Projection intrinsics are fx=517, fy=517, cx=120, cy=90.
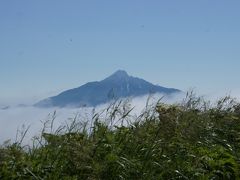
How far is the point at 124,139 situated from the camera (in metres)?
6.33

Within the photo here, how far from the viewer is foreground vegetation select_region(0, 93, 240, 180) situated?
5418mm

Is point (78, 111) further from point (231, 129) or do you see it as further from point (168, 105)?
point (231, 129)

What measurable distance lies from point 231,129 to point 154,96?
1603 millimetres

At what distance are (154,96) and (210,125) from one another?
119 cm

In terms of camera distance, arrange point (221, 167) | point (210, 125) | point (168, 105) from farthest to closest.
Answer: point (210, 125)
point (168, 105)
point (221, 167)

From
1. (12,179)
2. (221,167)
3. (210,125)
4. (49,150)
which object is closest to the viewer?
(12,179)

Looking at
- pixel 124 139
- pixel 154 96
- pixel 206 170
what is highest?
pixel 154 96

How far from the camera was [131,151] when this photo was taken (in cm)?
621

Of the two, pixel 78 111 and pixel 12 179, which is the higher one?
pixel 78 111

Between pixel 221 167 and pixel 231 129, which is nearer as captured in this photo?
pixel 221 167

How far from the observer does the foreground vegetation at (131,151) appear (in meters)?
5.42

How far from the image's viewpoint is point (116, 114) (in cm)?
693

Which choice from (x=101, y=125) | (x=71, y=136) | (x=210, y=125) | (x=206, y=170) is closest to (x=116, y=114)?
(x=101, y=125)

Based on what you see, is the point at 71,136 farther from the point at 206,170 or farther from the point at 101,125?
the point at 206,170
